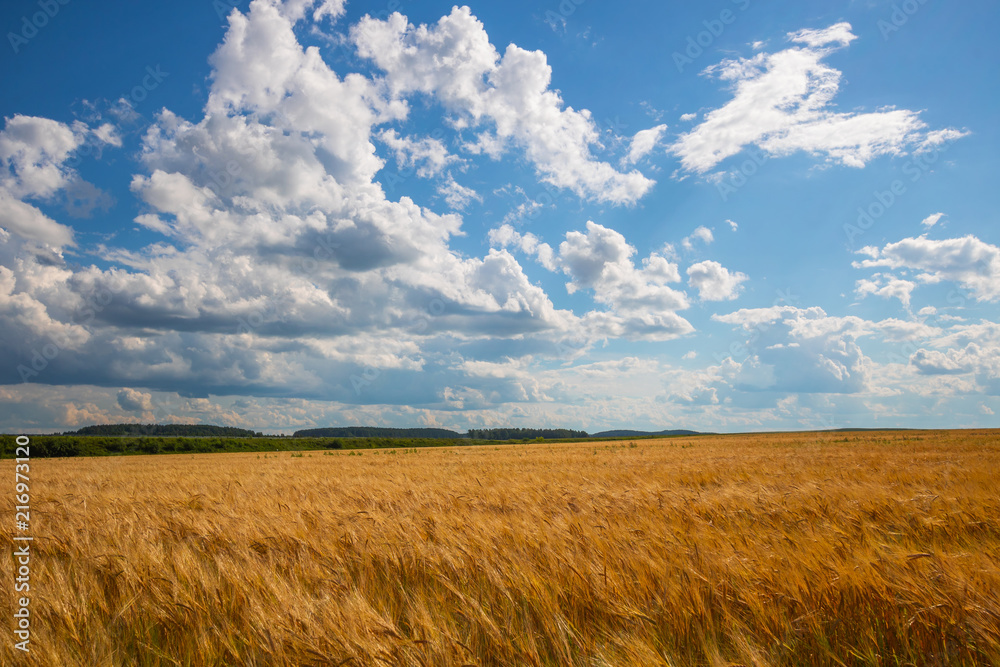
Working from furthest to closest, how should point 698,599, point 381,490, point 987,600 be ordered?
point 381,490, point 698,599, point 987,600

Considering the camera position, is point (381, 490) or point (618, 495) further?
point (381, 490)

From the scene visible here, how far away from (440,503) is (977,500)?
6.46 meters

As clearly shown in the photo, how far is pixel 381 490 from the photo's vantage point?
723 centimetres

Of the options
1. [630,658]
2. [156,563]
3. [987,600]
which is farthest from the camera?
[156,563]

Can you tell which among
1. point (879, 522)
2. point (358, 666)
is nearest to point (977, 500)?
point (879, 522)

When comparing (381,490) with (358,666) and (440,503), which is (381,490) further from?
(358,666)

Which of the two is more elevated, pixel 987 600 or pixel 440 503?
pixel 987 600

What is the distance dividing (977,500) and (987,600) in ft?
14.7

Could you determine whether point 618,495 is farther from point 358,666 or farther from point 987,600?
point 358,666

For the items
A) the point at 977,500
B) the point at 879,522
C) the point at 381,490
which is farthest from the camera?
the point at 381,490

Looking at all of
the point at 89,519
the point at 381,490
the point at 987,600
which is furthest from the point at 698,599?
the point at 89,519

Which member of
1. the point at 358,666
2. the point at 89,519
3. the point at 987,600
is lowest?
the point at 89,519

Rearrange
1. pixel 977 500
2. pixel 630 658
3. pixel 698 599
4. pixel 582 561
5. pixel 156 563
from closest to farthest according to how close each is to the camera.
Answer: pixel 630 658 < pixel 698 599 < pixel 582 561 < pixel 156 563 < pixel 977 500

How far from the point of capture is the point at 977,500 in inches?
204
